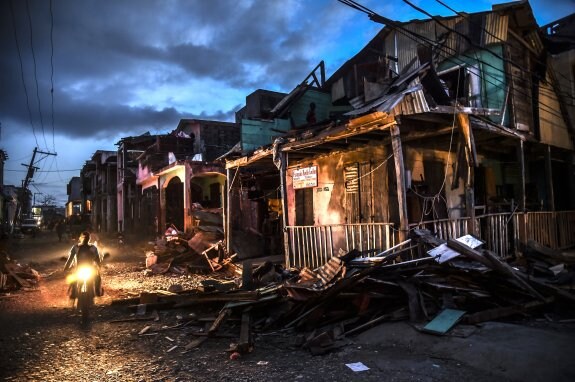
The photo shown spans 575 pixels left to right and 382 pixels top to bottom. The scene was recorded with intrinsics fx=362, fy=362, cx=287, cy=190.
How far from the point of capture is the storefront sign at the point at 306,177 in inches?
415

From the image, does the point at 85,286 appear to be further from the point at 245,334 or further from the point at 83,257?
the point at 245,334

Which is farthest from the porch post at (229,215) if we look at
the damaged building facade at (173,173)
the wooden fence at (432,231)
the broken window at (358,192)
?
the damaged building facade at (173,173)

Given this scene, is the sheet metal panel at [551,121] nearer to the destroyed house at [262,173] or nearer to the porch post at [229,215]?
the destroyed house at [262,173]

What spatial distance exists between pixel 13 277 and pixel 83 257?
524cm

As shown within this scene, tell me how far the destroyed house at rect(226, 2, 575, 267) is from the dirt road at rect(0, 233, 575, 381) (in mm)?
3183

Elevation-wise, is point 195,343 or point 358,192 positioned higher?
point 358,192

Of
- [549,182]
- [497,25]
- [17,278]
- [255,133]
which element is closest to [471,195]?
[549,182]

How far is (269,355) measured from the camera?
5.39 metres

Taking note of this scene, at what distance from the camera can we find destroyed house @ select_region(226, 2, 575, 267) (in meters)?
8.66

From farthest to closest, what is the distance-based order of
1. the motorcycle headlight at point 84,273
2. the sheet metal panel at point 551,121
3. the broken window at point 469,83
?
1. the sheet metal panel at point 551,121
2. the broken window at point 469,83
3. the motorcycle headlight at point 84,273

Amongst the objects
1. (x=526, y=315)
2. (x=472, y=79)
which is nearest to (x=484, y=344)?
(x=526, y=315)

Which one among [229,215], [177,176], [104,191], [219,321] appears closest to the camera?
[219,321]

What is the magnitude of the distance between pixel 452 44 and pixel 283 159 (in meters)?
7.63

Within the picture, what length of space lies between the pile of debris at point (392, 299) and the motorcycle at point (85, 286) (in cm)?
226
